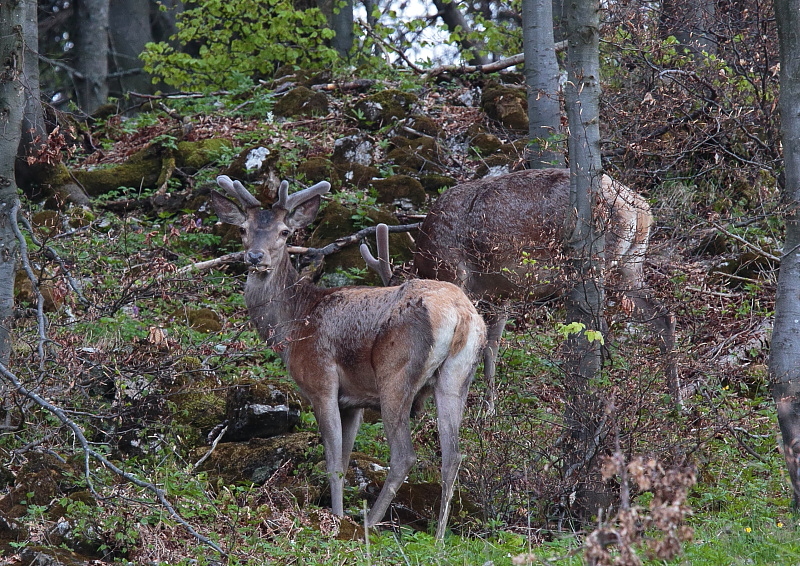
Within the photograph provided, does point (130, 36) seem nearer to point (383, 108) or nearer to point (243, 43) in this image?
point (243, 43)

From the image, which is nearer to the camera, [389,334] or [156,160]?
[389,334]

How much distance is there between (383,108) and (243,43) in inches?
192

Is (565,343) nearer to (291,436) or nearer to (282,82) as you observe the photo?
(291,436)

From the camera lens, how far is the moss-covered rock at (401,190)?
12.3 metres

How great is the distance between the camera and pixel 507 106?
14352mm

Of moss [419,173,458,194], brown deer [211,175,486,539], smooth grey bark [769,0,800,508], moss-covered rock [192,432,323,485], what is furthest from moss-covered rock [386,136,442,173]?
smooth grey bark [769,0,800,508]

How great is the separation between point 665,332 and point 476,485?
110 inches

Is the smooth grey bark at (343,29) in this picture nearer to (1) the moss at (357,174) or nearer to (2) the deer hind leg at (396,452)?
(1) the moss at (357,174)

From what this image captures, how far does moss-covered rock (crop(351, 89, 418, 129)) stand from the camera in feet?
47.5

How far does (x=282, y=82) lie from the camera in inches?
668

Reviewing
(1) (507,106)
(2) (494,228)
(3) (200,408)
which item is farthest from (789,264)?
(1) (507,106)

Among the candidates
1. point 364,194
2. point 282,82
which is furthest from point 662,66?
point 282,82

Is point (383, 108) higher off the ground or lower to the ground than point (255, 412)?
higher

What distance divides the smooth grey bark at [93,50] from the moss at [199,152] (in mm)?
7885
